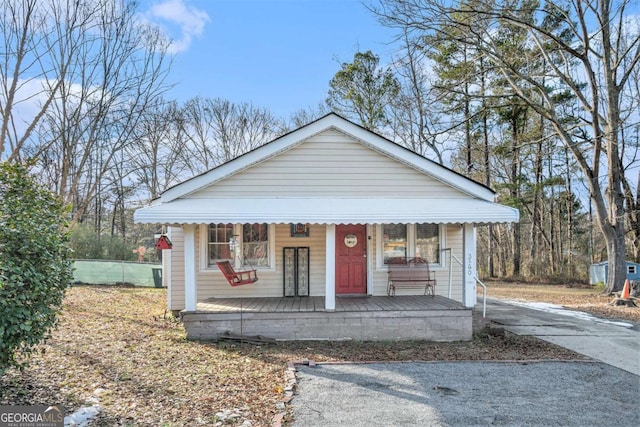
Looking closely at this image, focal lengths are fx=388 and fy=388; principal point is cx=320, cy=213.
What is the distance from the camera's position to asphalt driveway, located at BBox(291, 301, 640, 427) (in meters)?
4.43

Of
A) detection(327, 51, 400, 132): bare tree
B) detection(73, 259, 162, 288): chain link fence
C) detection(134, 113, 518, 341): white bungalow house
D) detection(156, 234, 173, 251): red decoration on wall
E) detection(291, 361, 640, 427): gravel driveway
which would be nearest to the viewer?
detection(291, 361, 640, 427): gravel driveway

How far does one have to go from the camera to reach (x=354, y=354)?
23.2 ft

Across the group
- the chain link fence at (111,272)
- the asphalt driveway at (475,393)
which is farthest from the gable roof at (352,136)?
the chain link fence at (111,272)

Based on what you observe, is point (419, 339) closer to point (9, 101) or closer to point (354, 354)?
point (354, 354)

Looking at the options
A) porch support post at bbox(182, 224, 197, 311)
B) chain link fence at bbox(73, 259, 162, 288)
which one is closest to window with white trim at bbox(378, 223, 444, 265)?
porch support post at bbox(182, 224, 197, 311)

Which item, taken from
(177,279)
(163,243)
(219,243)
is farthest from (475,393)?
(177,279)

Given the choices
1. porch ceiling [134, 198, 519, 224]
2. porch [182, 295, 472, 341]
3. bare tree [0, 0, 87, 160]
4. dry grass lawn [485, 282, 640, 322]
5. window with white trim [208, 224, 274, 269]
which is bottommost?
dry grass lawn [485, 282, 640, 322]

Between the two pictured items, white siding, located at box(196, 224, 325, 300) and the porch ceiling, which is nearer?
the porch ceiling

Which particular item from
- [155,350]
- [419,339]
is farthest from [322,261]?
[155,350]

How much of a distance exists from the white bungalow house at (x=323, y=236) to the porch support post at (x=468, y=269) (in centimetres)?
2

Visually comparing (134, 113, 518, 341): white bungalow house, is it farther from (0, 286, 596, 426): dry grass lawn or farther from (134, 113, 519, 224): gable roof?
(0, 286, 596, 426): dry grass lawn

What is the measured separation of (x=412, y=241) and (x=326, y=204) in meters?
2.78

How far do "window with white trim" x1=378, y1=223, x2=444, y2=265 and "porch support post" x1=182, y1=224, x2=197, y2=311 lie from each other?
4.67 metres

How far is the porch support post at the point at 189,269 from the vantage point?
799 cm
